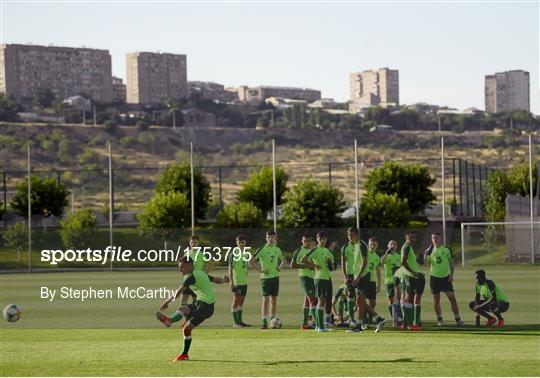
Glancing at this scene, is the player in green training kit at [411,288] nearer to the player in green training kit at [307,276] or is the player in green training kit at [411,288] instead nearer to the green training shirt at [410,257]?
the green training shirt at [410,257]

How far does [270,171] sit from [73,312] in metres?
36.0

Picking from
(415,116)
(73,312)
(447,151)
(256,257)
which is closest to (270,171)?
(73,312)

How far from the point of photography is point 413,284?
77.4ft

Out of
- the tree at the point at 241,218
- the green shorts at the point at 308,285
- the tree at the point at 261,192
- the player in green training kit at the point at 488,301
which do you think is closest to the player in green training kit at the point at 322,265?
the green shorts at the point at 308,285

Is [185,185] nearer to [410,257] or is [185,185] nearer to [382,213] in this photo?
[382,213]

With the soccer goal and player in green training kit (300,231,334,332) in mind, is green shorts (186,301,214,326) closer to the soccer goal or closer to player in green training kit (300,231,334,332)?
player in green training kit (300,231,334,332)

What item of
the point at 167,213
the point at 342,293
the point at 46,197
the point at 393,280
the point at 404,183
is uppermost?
the point at 404,183

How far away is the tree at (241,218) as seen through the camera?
54.3 m

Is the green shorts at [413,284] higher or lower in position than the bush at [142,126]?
lower

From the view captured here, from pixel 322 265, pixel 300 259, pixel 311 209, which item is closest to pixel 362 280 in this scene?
pixel 322 265

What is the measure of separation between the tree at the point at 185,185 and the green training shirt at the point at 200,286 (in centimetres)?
4321

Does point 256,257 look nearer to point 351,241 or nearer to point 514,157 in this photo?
point 351,241

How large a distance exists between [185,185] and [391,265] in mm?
38797

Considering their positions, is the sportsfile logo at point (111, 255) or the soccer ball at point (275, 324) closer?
the soccer ball at point (275, 324)
